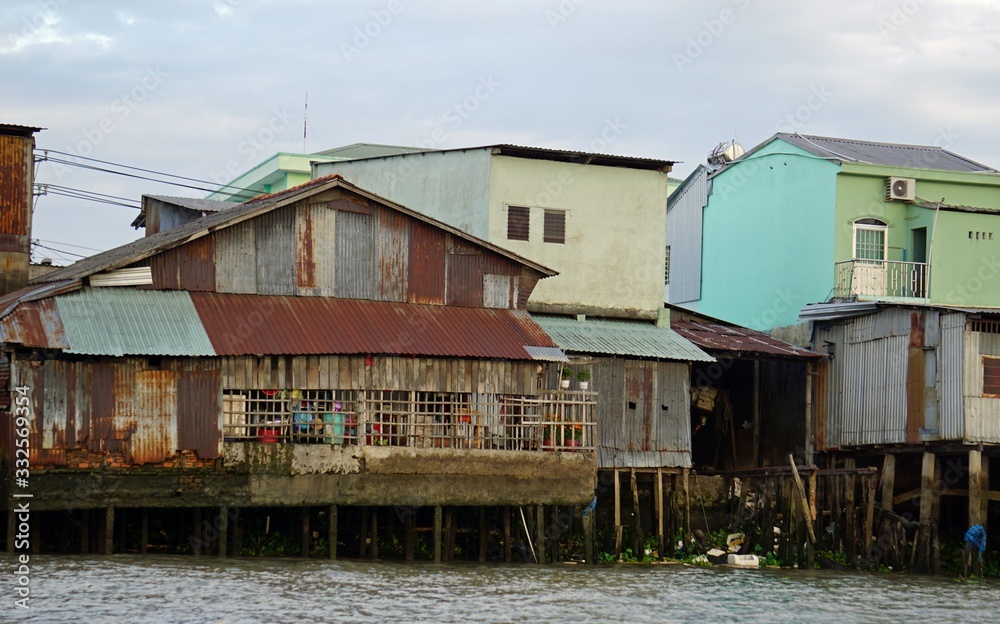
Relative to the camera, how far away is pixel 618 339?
32750 mm

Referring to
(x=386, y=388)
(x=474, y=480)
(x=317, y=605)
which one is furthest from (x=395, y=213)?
(x=317, y=605)

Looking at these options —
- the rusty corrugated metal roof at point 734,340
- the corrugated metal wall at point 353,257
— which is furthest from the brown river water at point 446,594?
the rusty corrugated metal roof at point 734,340

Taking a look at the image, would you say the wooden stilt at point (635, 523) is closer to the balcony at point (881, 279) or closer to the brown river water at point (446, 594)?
the brown river water at point (446, 594)

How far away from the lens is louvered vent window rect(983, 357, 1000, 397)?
29828 mm

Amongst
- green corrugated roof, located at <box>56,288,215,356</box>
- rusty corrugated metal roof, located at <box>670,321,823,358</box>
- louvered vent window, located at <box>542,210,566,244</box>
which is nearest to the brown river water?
green corrugated roof, located at <box>56,288,215,356</box>

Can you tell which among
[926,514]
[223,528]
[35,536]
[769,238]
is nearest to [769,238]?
[769,238]

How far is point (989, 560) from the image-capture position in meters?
31.4

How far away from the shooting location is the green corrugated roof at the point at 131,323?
981 inches

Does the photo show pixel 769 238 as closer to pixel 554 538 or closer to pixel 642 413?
pixel 642 413

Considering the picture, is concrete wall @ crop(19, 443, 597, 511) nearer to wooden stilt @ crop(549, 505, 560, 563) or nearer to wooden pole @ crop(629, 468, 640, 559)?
wooden stilt @ crop(549, 505, 560, 563)

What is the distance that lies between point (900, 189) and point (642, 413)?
10.5 meters

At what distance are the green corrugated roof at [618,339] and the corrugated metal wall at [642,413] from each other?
1.10ft

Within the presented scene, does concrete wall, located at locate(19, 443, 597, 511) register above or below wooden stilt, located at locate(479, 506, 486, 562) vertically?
above

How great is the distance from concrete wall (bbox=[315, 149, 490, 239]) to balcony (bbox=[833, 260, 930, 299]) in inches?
390
